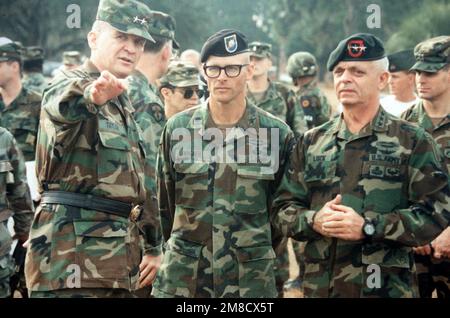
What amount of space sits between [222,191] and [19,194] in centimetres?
179

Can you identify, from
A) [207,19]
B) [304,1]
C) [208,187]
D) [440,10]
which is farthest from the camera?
[304,1]

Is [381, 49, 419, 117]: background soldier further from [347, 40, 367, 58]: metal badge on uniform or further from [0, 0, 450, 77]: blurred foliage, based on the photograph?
[347, 40, 367, 58]: metal badge on uniform

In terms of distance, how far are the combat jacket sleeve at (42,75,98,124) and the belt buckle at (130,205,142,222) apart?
788 mm

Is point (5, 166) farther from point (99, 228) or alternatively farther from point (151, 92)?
point (99, 228)

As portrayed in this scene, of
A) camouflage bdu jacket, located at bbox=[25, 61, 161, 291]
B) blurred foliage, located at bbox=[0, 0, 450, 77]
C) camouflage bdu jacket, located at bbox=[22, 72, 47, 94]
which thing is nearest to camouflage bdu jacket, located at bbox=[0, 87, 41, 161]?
blurred foliage, located at bbox=[0, 0, 450, 77]

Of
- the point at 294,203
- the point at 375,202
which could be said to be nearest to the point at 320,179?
the point at 294,203

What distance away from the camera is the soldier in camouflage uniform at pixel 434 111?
5805mm

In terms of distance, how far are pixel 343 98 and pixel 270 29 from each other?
26.5 metres

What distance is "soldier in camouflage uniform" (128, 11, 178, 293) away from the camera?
5.39 metres

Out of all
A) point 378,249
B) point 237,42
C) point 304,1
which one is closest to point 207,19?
point 237,42

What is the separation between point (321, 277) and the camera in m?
4.47

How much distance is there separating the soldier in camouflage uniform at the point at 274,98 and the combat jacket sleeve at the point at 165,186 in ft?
13.3
